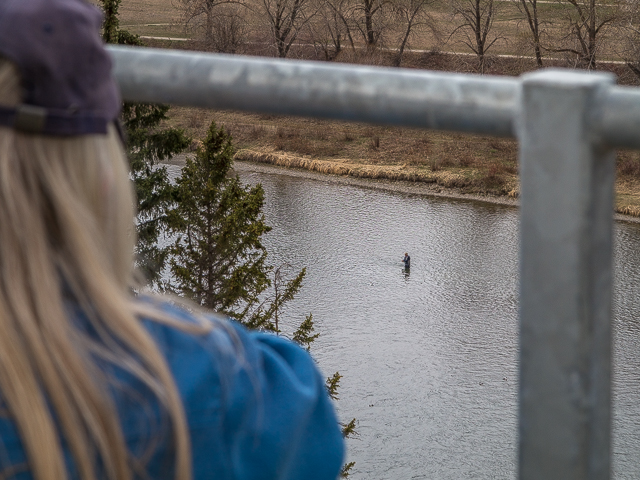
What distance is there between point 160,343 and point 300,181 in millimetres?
23489

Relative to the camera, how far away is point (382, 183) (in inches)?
953

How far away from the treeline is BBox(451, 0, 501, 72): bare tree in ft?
0.11

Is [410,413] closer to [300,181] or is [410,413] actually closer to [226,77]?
[300,181]

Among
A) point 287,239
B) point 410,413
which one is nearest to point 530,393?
point 410,413

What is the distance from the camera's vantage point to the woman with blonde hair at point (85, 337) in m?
0.54

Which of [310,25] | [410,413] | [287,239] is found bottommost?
[410,413]

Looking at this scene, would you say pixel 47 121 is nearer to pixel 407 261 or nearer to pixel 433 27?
pixel 407 261

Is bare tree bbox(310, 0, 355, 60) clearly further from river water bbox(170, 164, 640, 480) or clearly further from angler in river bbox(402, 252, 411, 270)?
angler in river bbox(402, 252, 411, 270)

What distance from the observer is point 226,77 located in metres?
0.61

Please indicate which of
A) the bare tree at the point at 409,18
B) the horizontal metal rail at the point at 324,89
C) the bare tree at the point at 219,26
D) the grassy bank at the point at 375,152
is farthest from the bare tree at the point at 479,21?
the horizontal metal rail at the point at 324,89

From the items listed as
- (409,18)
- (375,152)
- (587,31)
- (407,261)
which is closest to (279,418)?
(407,261)

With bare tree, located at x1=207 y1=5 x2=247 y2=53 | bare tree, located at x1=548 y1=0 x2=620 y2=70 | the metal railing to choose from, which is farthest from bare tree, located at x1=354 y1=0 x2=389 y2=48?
the metal railing

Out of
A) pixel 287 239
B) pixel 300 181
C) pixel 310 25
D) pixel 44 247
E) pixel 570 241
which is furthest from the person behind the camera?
pixel 310 25

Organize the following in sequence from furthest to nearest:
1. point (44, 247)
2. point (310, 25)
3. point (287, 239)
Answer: point (310, 25) < point (287, 239) < point (44, 247)
